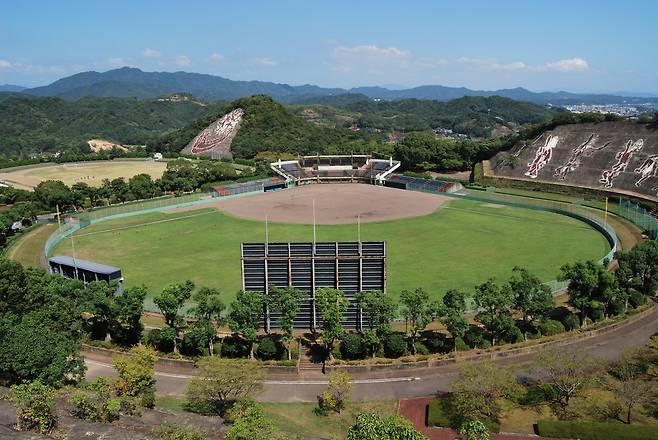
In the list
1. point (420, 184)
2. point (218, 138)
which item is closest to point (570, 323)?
point (420, 184)

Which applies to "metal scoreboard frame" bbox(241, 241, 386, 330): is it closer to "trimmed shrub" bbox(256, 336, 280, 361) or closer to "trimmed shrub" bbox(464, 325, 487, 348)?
"trimmed shrub" bbox(256, 336, 280, 361)

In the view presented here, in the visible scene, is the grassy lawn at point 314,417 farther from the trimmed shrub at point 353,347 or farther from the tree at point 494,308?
the tree at point 494,308

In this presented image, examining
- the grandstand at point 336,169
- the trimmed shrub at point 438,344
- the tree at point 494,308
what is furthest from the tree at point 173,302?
the grandstand at point 336,169

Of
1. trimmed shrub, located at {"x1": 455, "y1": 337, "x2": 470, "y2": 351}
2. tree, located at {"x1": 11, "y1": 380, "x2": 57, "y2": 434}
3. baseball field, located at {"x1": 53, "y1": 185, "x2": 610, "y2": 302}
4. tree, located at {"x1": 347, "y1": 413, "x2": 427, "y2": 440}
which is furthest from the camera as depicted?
baseball field, located at {"x1": 53, "y1": 185, "x2": 610, "y2": 302}

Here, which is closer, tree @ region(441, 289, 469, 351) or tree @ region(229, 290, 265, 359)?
tree @ region(229, 290, 265, 359)

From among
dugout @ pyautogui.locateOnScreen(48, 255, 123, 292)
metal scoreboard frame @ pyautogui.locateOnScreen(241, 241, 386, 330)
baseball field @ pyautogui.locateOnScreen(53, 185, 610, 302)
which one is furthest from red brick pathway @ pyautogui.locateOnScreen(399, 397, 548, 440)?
dugout @ pyautogui.locateOnScreen(48, 255, 123, 292)

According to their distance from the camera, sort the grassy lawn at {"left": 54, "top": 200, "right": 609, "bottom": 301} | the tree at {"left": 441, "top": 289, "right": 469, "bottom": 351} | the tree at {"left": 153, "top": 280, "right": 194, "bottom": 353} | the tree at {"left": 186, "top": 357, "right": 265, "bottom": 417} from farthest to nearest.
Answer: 1. the grassy lawn at {"left": 54, "top": 200, "right": 609, "bottom": 301}
2. the tree at {"left": 153, "top": 280, "right": 194, "bottom": 353}
3. the tree at {"left": 441, "top": 289, "right": 469, "bottom": 351}
4. the tree at {"left": 186, "top": 357, "right": 265, "bottom": 417}

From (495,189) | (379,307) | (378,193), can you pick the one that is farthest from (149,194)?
(379,307)
